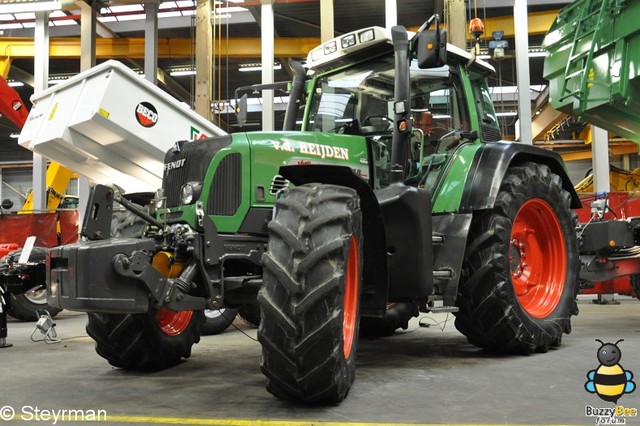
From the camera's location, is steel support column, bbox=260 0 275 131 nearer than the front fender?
No

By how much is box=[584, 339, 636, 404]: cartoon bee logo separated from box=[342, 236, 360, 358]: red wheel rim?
4.64 feet

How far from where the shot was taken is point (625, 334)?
658 cm

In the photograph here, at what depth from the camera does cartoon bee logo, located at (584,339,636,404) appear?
12.1ft

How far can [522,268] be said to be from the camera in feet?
18.7

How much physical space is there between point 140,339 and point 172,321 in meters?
0.49

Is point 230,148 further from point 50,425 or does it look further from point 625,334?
point 625,334

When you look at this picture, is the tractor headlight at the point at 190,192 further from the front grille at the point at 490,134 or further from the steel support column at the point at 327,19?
the steel support column at the point at 327,19

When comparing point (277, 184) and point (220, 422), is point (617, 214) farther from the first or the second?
point (220, 422)

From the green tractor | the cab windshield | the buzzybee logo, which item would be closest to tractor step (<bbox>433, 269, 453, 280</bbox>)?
the green tractor

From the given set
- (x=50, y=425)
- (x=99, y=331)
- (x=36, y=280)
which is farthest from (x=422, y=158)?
(x=36, y=280)

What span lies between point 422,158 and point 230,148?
5.28 feet

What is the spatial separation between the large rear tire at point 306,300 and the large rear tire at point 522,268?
5.82 feet

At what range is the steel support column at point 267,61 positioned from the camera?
1174 centimetres

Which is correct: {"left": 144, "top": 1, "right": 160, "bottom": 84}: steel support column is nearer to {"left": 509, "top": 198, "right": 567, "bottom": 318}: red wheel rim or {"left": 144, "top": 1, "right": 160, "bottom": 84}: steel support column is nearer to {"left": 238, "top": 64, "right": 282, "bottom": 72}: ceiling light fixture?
{"left": 238, "top": 64, "right": 282, "bottom": 72}: ceiling light fixture
